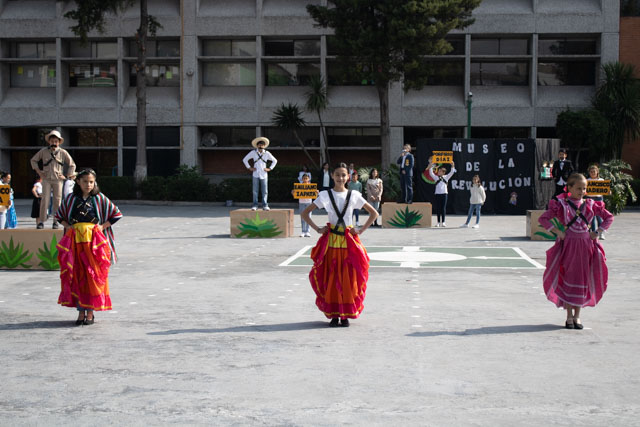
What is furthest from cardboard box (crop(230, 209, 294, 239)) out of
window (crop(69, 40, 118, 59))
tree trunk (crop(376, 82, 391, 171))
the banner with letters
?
window (crop(69, 40, 118, 59))

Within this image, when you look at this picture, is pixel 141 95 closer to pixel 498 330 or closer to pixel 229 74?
pixel 229 74

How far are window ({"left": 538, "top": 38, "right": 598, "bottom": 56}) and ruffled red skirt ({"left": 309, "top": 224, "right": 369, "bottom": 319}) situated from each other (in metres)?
31.5

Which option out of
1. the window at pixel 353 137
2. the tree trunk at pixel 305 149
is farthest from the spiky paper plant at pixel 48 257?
the window at pixel 353 137

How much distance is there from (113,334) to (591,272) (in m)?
5.18

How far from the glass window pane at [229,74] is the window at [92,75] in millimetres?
4683

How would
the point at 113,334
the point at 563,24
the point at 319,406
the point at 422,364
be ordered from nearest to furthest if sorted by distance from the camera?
the point at 319,406
the point at 422,364
the point at 113,334
the point at 563,24

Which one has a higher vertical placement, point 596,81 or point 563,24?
point 563,24

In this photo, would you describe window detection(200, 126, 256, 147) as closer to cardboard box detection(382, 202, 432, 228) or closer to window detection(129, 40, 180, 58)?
window detection(129, 40, 180, 58)

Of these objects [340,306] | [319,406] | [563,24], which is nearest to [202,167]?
[563,24]

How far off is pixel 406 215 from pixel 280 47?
18.6 metres

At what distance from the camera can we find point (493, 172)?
29281 millimetres

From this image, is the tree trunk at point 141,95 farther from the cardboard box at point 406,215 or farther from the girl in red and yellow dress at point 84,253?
the girl in red and yellow dress at point 84,253

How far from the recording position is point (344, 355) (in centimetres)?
737

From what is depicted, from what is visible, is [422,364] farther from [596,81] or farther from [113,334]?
[596,81]
